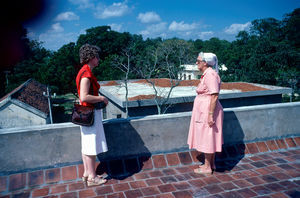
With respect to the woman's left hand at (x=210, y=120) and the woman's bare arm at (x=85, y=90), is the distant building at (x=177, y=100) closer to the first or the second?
the woman's left hand at (x=210, y=120)

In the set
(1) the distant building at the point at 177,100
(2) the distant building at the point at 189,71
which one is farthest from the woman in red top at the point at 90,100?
(2) the distant building at the point at 189,71

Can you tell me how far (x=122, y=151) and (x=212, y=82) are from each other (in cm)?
145

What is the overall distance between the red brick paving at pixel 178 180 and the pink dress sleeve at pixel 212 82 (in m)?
1.05

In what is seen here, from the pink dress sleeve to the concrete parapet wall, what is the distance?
760 millimetres

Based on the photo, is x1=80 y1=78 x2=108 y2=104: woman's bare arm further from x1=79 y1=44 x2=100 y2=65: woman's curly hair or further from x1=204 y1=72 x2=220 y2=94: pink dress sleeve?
x1=204 y1=72 x2=220 y2=94: pink dress sleeve

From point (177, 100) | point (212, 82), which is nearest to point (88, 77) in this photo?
point (212, 82)

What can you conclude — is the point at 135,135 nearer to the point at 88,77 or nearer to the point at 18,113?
the point at 88,77

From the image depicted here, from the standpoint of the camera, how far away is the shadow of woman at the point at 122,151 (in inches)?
116

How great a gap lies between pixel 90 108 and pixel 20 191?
1193mm

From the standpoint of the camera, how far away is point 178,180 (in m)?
2.73

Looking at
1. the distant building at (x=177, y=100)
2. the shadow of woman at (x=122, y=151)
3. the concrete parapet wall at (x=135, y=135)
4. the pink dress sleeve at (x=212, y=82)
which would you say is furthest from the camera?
the distant building at (x=177, y=100)

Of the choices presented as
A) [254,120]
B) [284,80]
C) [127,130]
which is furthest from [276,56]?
[127,130]

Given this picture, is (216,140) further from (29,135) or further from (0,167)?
(0,167)

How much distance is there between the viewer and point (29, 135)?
2713 mm
